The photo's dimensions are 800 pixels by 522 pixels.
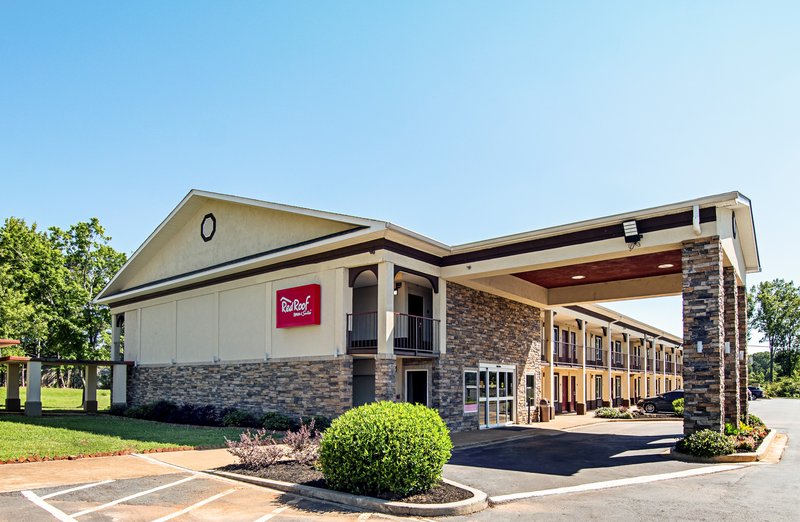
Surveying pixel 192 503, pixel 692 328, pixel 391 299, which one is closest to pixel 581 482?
pixel 692 328

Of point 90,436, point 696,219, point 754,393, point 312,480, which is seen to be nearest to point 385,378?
point 312,480

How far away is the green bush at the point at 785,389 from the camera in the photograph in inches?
2534

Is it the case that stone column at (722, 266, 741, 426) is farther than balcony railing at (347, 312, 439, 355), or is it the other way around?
balcony railing at (347, 312, 439, 355)

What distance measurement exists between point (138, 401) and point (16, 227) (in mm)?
17303

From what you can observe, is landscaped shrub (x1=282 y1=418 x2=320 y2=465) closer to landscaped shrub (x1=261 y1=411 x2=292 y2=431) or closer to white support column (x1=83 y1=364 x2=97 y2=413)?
landscaped shrub (x1=261 y1=411 x2=292 y2=431)

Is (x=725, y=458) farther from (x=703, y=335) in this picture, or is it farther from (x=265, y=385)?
(x=265, y=385)

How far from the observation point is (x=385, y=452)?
9.34 m

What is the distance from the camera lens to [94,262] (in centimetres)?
3909

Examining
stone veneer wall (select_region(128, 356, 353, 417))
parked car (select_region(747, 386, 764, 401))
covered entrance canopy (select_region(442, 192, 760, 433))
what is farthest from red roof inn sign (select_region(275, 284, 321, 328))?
parked car (select_region(747, 386, 764, 401))

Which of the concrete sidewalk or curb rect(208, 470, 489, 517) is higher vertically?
curb rect(208, 470, 489, 517)

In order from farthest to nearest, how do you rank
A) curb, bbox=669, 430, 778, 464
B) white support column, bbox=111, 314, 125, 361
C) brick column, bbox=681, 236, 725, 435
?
white support column, bbox=111, 314, 125, 361
brick column, bbox=681, 236, 725, 435
curb, bbox=669, 430, 778, 464

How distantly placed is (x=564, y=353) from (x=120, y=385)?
22672mm

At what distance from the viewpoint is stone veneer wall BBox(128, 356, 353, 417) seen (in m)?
19.0

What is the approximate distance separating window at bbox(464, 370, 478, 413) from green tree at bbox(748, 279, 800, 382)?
2964 inches
